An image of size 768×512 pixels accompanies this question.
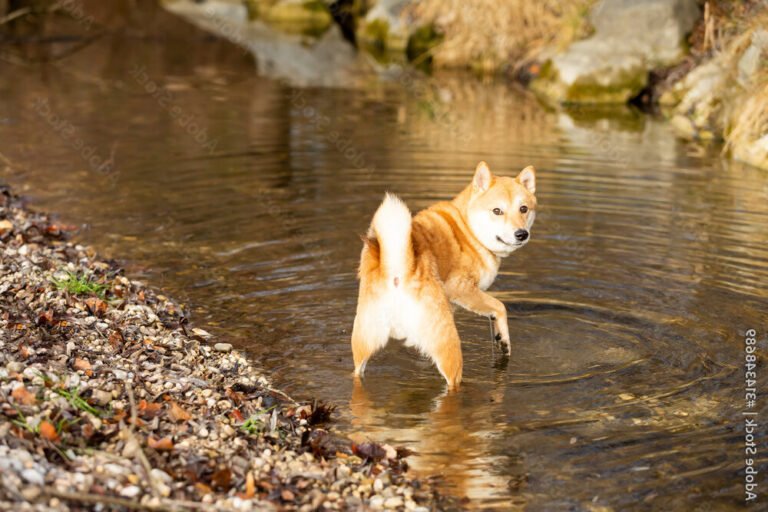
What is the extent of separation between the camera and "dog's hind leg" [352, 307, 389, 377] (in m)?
5.75

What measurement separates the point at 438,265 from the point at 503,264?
109 inches

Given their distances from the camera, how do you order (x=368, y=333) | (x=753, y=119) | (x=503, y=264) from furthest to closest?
(x=753, y=119) → (x=503, y=264) → (x=368, y=333)

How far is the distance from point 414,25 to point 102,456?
20.0 m

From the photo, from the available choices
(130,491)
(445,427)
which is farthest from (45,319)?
(445,427)

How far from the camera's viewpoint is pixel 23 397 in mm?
4719

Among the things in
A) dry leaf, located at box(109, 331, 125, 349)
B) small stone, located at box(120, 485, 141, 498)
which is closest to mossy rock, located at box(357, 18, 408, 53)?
dry leaf, located at box(109, 331, 125, 349)

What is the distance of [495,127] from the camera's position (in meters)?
15.4

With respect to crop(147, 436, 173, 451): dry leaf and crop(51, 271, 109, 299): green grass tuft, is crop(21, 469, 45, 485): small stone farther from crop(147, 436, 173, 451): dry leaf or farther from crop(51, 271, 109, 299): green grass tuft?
crop(51, 271, 109, 299): green grass tuft

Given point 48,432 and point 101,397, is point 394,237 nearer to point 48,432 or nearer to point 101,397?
point 101,397

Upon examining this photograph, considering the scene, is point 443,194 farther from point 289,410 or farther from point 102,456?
point 102,456

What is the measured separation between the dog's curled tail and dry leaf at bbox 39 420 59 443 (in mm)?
2048
